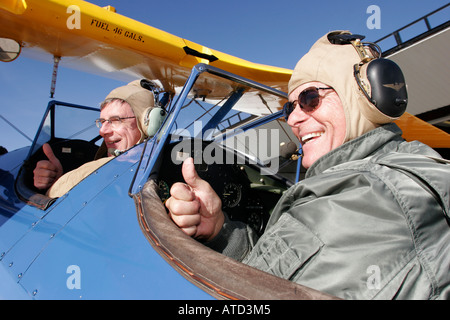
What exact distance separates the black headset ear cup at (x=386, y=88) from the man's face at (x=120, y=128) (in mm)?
2016

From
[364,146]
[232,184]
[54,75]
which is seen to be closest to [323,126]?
[364,146]

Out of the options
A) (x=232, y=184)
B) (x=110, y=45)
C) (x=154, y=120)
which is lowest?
(x=232, y=184)

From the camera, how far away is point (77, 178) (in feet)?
6.08

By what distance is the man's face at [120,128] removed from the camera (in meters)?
2.48

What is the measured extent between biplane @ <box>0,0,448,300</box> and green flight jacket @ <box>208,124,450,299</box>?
0.29 feet

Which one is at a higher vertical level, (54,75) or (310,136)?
(54,75)

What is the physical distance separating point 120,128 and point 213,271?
2058 mm

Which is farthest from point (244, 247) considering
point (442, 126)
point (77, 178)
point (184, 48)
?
point (442, 126)

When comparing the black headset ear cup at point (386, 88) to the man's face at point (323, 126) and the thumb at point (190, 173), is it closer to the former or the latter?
the man's face at point (323, 126)

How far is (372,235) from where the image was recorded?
66cm

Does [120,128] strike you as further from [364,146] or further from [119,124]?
[364,146]

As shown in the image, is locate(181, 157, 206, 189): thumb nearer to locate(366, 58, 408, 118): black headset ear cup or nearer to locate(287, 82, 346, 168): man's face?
locate(287, 82, 346, 168): man's face

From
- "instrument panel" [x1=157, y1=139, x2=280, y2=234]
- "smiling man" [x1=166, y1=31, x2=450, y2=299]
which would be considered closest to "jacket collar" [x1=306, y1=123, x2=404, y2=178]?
"smiling man" [x1=166, y1=31, x2=450, y2=299]
